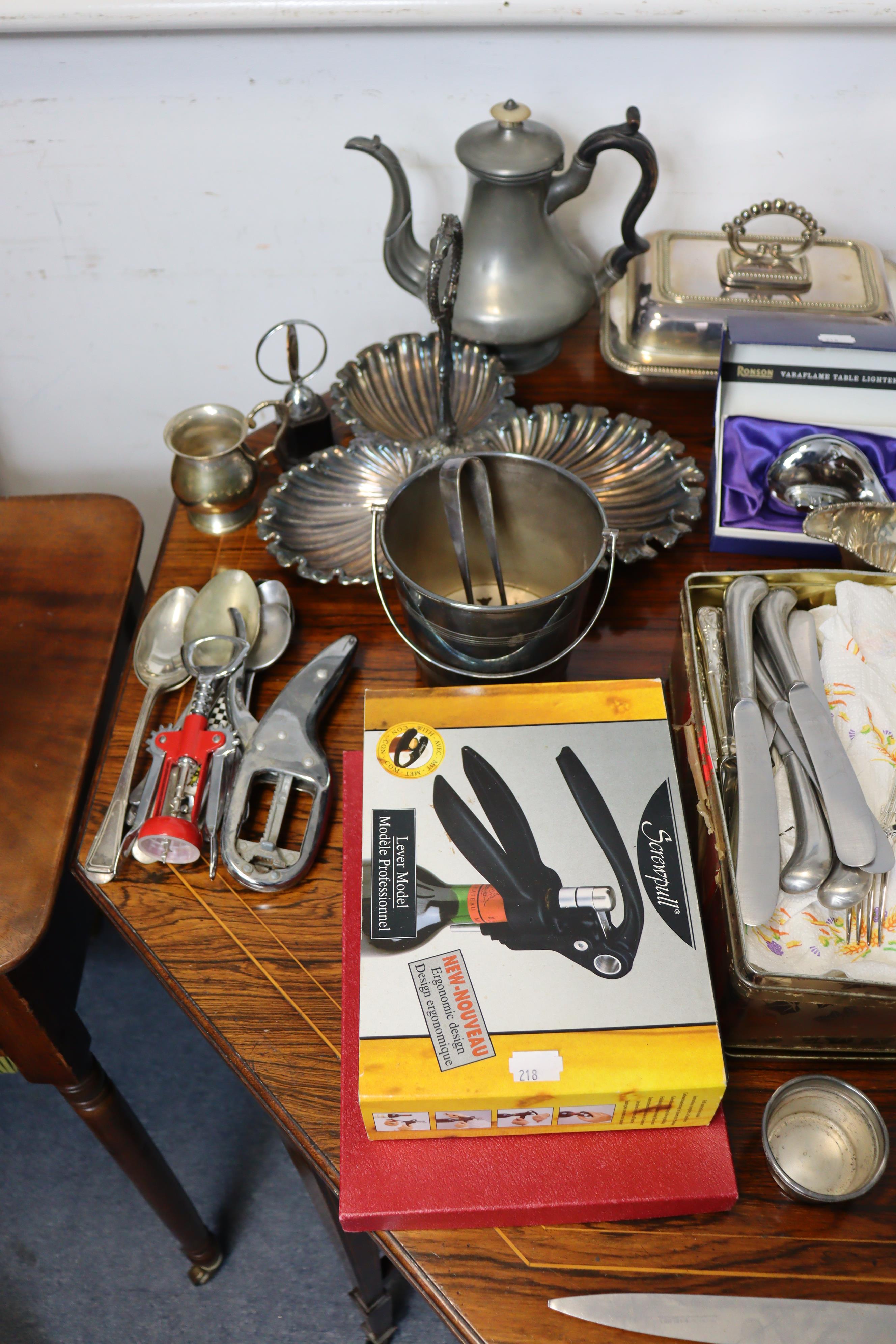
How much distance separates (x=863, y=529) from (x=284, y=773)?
47 cm

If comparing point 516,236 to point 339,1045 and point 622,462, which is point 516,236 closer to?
point 622,462

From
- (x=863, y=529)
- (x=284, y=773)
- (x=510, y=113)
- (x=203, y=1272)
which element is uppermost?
(x=510, y=113)

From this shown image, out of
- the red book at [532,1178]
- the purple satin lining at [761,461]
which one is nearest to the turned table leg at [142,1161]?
the red book at [532,1178]

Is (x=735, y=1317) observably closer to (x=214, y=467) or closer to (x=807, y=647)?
(x=807, y=647)

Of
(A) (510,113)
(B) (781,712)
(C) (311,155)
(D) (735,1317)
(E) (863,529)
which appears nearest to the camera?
(D) (735,1317)

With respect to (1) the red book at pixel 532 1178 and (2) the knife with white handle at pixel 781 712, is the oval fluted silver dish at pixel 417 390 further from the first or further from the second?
(1) the red book at pixel 532 1178

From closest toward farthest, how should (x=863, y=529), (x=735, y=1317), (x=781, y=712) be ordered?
(x=735, y=1317), (x=781, y=712), (x=863, y=529)

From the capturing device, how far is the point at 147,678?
29.5 inches

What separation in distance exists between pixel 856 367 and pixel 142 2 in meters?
0.73

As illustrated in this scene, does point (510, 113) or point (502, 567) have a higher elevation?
point (510, 113)

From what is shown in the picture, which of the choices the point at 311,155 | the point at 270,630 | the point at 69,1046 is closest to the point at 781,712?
the point at 270,630

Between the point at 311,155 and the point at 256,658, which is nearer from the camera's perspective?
the point at 256,658

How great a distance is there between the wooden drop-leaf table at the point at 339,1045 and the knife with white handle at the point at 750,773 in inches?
4.6

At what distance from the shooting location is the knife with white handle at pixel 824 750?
0.52 meters
